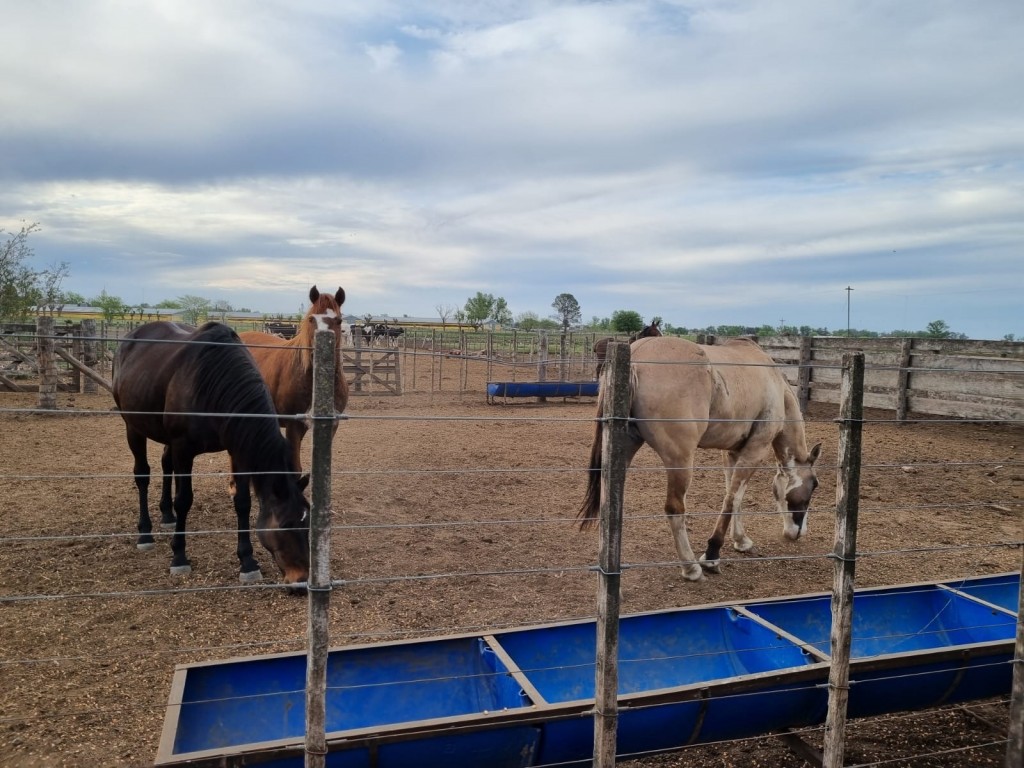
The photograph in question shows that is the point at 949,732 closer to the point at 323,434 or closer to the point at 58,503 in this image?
the point at 323,434

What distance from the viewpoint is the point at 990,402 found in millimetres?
11516

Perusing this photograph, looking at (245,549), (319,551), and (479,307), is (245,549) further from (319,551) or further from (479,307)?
(479,307)

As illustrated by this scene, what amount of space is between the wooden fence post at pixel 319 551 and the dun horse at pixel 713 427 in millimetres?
2549

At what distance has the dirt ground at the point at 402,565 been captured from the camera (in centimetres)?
317

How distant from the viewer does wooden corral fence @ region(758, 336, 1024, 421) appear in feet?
37.4

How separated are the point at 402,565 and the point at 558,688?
7.34 feet

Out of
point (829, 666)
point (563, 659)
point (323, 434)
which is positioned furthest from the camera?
point (563, 659)

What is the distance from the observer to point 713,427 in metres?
A: 5.22

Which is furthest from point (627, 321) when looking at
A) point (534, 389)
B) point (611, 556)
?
point (611, 556)

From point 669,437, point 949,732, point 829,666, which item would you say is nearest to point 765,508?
point 669,437

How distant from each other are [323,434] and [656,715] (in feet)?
5.61

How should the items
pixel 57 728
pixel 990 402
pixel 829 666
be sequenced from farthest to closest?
pixel 990 402, pixel 57 728, pixel 829 666

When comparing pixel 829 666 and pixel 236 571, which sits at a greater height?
pixel 829 666

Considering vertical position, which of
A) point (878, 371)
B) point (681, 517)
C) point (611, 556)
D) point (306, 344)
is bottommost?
point (681, 517)
